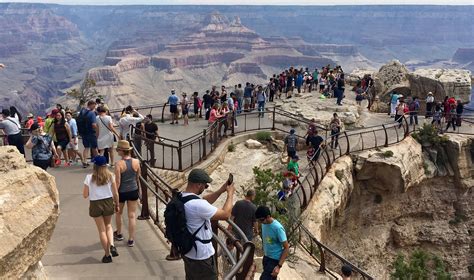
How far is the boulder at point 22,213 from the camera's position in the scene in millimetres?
4637

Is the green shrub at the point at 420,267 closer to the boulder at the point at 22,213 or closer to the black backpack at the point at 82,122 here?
the black backpack at the point at 82,122

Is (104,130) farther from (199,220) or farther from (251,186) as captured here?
(199,220)

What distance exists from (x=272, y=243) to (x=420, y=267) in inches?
506

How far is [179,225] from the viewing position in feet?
18.1

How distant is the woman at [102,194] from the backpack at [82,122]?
209 inches

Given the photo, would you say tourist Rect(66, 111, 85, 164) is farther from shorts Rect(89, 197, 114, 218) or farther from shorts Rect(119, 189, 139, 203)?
shorts Rect(89, 197, 114, 218)

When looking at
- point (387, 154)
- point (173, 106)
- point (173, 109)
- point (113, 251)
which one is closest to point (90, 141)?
point (113, 251)

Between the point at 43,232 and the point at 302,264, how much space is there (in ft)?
28.7

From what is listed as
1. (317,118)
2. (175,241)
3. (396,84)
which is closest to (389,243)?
(317,118)

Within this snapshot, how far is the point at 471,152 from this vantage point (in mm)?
22281

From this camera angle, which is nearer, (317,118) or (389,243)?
(389,243)

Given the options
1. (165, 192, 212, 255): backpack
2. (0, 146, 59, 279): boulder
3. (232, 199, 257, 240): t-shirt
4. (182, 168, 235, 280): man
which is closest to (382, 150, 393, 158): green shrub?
(232, 199, 257, 240): t-shirt

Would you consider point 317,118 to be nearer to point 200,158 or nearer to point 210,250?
point 200,158

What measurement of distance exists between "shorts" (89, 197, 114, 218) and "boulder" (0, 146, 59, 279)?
2077 mm
